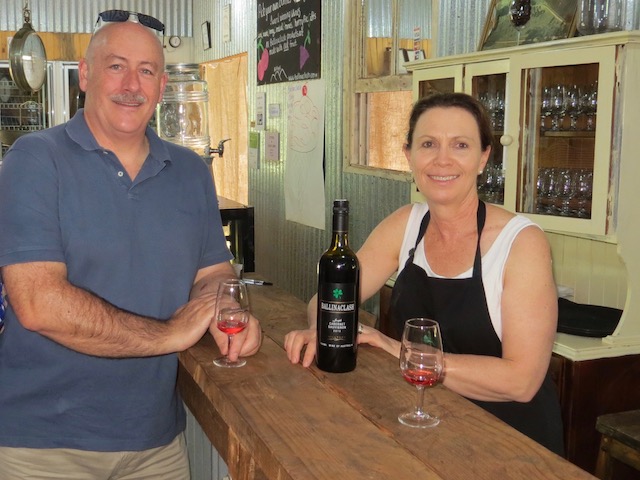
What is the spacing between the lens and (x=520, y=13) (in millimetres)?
3010

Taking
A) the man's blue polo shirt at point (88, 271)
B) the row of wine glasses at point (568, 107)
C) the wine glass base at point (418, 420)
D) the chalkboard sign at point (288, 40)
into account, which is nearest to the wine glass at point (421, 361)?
the wine glass base at point (418, 420)

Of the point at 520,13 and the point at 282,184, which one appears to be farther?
the point at 282,184

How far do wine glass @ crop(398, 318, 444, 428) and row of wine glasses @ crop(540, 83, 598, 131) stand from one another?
1.42m

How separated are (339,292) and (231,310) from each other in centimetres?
33

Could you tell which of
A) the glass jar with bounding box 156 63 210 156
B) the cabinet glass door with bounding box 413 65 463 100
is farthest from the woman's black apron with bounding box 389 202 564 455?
the glass jar with bounding box 156 63 210 156

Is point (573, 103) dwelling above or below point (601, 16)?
below

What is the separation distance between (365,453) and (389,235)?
3.35 ft

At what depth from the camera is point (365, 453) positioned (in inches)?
51.3

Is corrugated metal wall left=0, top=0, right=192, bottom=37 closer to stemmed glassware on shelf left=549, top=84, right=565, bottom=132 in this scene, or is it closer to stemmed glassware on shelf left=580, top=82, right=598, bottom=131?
stemmed glassware on shelf left=549, top=84, right=565, bottom=132

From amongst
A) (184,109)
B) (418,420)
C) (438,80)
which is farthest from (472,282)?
(184,109)

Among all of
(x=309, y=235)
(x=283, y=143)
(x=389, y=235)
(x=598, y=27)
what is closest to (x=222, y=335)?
(x=389, y=235)

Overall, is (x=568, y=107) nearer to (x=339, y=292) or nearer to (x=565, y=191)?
(x=565, y=191)

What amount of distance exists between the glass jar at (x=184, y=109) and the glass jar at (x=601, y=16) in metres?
3.38

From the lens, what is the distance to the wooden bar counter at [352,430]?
1.25m
